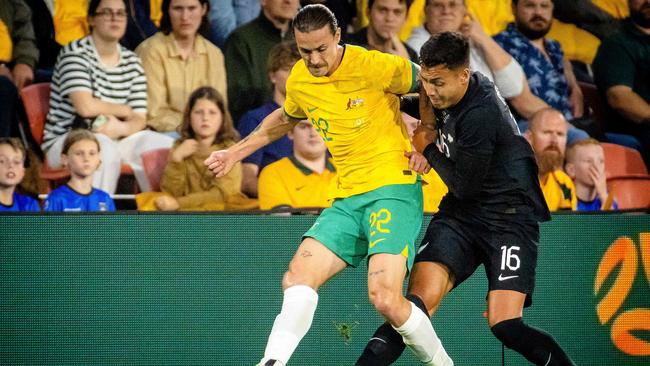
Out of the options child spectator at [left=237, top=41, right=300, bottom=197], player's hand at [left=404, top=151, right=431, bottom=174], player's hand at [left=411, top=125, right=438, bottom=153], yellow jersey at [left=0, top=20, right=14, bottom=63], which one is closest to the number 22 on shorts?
player's hand at [left=404, top=151, right=431, bottom=174]

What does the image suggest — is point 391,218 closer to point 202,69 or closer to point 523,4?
point 202,69

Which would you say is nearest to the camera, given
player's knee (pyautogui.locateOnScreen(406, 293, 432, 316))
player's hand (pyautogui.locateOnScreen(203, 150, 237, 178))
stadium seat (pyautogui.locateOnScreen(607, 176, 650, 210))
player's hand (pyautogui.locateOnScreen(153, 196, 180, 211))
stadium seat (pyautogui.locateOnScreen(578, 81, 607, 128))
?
player's knee (pyautogui.locateOnScreen(406, 293, 432, 316))

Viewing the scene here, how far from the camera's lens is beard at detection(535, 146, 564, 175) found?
700 centimetres

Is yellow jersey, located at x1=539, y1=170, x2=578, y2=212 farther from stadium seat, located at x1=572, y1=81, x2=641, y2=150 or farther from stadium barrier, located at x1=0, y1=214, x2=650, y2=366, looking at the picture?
stadium seat, located at x1=572, y1=81, x2=641, y2=150

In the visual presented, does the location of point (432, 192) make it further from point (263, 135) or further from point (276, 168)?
point (263, 135)

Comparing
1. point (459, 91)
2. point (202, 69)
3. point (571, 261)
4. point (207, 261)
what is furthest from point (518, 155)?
point (202, 69)

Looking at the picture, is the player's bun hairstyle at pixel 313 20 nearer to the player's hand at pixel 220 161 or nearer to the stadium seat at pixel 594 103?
the player's hand at pixel 220 161

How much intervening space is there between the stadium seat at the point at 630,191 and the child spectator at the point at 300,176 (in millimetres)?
2039

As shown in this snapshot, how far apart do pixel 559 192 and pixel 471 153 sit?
2.37m

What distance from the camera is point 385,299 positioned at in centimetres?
471

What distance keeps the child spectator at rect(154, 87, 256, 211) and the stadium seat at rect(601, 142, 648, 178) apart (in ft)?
8.38

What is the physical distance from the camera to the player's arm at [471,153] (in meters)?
4.74

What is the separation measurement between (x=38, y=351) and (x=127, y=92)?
182cm

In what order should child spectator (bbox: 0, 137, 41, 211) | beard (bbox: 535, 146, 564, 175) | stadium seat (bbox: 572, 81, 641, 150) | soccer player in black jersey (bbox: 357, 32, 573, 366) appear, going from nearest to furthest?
soccer player in black jersey (bbox: 357, 32, 573, 366) < child spectator (bbox: 0, 137, 41, 211) < beard (bbox: 535, 146, 564, 175) < stadium seat (bbox: 572, 81, 641, 150)
